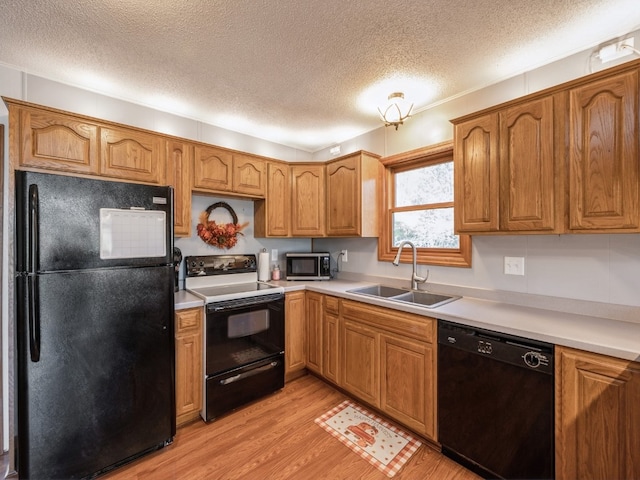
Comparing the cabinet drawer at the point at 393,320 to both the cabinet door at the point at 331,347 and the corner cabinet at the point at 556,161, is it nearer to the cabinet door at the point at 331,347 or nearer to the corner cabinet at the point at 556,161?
the cabinet door at the point at 331,347

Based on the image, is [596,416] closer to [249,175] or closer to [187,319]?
[187,319]

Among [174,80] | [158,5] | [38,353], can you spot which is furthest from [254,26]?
[38,353]

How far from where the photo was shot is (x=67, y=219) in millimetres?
1469

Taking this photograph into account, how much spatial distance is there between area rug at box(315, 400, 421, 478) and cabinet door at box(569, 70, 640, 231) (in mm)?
1701

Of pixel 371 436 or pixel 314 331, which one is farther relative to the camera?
pixel 314 331

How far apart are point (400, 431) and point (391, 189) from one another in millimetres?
2069

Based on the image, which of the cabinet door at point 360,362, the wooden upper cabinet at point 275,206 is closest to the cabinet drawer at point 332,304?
the cabinet door at point 360,362

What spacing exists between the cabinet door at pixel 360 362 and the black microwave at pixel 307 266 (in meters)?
0.80

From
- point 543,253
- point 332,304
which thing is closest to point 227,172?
point 332,304

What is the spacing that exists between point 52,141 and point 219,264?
4.95 feet

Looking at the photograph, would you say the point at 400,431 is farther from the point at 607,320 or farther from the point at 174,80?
the point at 174,80

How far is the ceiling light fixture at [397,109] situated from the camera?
2203 mm

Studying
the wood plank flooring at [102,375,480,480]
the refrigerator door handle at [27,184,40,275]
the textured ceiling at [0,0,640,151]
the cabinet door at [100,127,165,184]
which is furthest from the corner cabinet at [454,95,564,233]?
the refrigerator door handle at [27,184,40,275]

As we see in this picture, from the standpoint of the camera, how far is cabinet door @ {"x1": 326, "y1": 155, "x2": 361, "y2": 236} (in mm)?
2713
